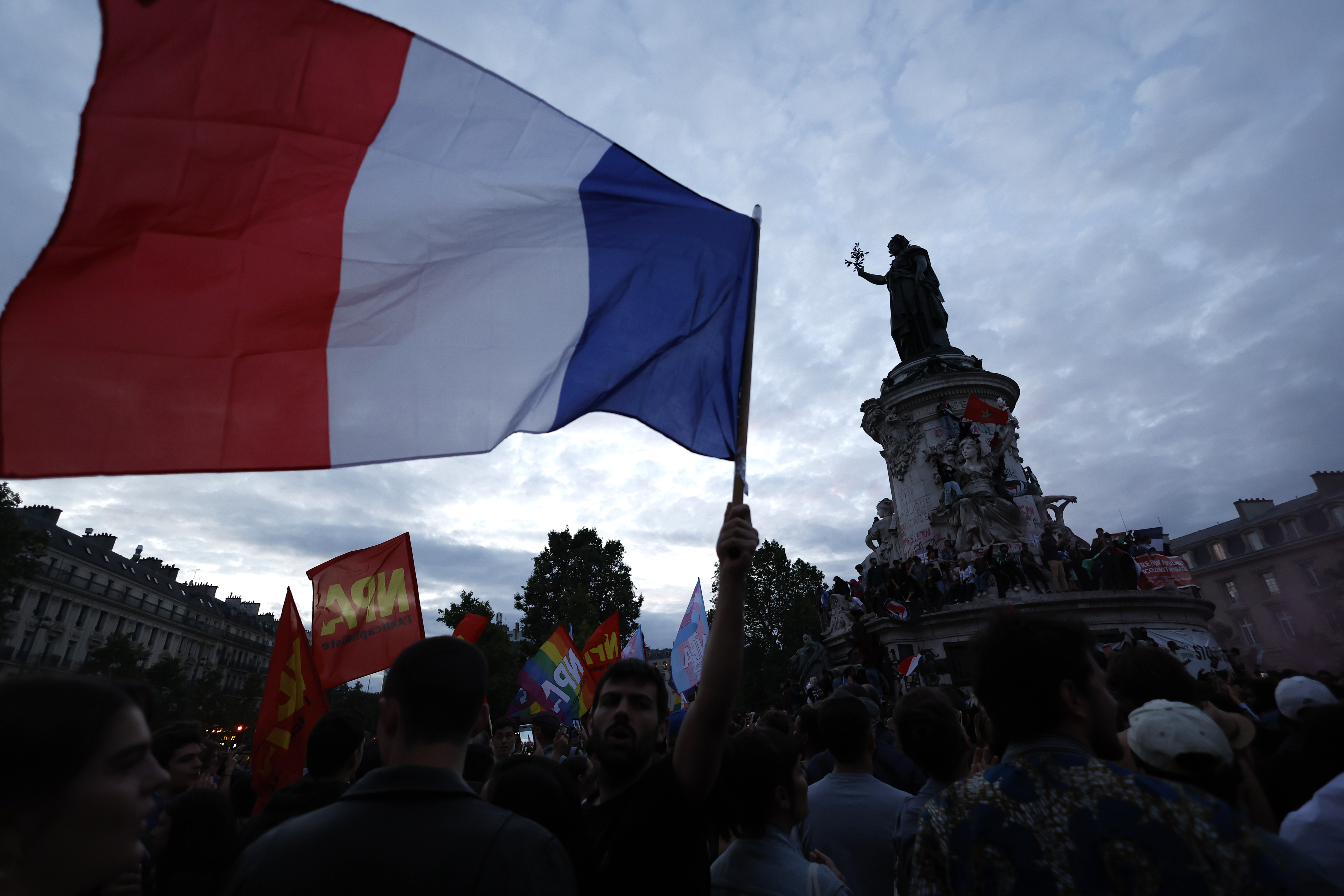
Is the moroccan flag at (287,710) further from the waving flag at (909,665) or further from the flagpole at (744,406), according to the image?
the waving flag at (909,665)

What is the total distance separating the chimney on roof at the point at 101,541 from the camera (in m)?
55.2

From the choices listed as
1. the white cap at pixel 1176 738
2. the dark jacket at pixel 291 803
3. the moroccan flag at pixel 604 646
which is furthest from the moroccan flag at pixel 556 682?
the white cap at pixel 1176 738

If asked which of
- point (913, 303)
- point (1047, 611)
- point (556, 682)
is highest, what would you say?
point (913, 303)

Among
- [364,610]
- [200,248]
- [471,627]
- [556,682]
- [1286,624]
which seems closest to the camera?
[200,248]

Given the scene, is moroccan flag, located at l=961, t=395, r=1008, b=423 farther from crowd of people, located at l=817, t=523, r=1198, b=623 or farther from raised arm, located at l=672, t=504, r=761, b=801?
raised arm, located at l=672, t=504, r=761, b=801

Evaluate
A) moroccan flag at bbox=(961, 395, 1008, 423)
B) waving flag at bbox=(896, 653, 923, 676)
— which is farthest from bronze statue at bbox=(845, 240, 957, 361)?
waving flag at bbox=(896, 653, 923, 676)

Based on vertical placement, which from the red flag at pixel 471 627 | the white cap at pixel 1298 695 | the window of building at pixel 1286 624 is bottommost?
the white cap at pixel 1298 695

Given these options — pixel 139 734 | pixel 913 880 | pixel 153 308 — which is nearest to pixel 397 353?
pixel 153 308

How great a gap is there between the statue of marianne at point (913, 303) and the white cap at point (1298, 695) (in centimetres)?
2160

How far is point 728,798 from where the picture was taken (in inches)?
108

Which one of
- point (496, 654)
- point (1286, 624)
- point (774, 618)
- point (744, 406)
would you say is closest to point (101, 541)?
point (496, 654)

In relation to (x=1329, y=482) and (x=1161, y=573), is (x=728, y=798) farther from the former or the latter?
(x=1329, y=482)

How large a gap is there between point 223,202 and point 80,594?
203 feet

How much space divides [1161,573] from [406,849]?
20.4 metres
